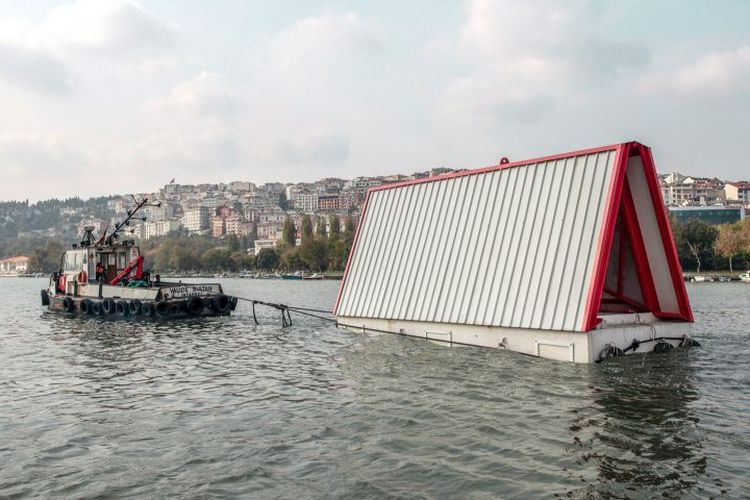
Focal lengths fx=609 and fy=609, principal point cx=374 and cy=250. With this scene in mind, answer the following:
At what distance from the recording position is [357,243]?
2480cm

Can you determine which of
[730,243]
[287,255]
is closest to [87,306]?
[730,243]

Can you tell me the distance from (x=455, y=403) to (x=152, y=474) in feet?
19.5

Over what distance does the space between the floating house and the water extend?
33.5 inches

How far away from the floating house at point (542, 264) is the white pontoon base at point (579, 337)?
3cm

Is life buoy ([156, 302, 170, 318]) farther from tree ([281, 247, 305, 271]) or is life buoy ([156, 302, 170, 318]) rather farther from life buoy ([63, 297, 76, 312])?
tree ([281, 247, 305, 271])

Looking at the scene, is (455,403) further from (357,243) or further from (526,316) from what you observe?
(357,243)

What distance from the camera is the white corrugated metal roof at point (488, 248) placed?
53.4ft

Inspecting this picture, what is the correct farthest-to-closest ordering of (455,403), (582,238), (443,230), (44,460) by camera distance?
1. (443,230)
2. (582,238)
3. (455,403)
4. (44,460)

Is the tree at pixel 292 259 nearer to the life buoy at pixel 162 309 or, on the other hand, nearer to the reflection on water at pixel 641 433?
the life buoy at pixel 162 309

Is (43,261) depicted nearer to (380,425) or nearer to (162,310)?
(162,310)

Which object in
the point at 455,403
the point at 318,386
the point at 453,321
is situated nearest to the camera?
the point at 455,403

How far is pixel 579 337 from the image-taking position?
1523 centimetres

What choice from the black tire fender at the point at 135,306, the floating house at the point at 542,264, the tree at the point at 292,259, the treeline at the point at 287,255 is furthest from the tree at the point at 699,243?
the black tire fender at the point at 135,306

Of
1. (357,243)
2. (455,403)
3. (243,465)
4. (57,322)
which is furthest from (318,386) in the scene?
(57,322)
